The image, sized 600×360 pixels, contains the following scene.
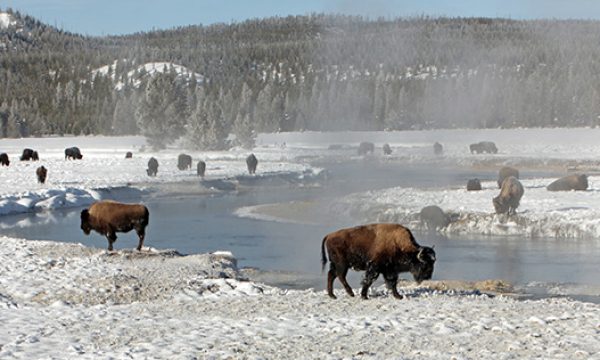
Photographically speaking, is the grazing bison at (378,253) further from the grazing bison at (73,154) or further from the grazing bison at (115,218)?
the grazing bison at (73,154)

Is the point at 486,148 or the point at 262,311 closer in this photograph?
the point at 262,311

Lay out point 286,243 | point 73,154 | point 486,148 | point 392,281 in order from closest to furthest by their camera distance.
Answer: point 392,281 → point 286,243 → point 73,154 → point 486,148

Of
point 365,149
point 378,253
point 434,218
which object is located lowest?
point 434,218

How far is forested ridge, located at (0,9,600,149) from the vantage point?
408ft

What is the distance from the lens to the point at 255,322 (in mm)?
11406

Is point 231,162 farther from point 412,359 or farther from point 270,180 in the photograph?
point 412,359

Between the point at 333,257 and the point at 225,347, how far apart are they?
3.48 m

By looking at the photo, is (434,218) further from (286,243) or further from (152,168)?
(152,168)

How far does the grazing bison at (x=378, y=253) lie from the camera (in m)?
12.7

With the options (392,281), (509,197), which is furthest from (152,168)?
(392,281)

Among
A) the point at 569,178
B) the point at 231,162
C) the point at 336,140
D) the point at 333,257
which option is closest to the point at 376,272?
the point at 333,257

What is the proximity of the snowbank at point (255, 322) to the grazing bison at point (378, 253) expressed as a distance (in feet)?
1.47

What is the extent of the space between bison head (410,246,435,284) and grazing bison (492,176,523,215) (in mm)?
14004

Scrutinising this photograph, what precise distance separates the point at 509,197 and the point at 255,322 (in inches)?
656
